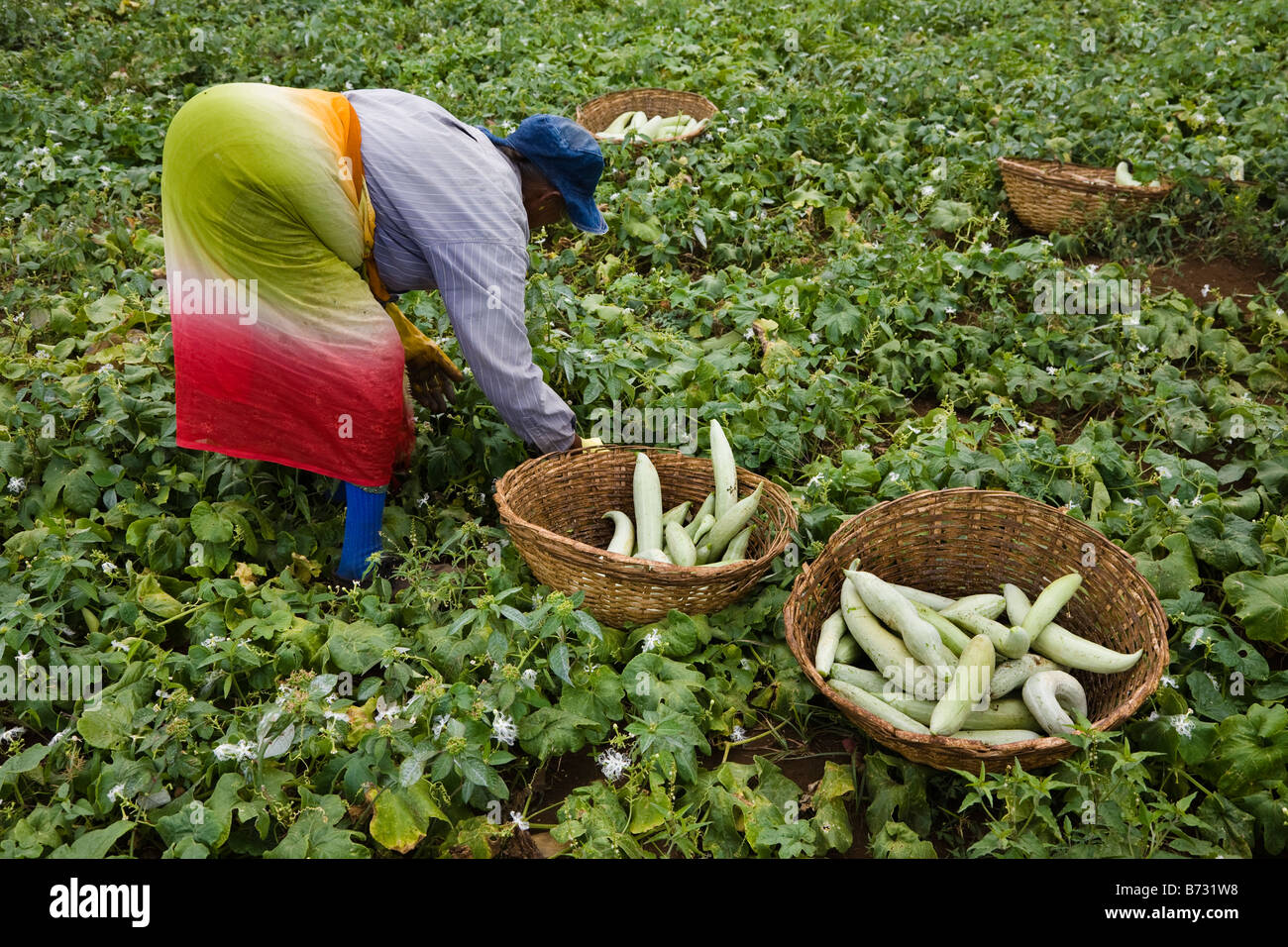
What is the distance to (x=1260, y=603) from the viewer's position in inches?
111

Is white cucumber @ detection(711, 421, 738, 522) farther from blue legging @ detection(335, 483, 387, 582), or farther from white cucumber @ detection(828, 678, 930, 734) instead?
blue legging @ detection(335, 483, 387, 582)

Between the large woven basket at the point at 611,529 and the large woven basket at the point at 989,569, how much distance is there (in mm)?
218

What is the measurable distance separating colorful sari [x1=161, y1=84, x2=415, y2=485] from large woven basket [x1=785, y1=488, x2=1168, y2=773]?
1565 mm

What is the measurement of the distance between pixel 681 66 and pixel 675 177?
223 centimetres

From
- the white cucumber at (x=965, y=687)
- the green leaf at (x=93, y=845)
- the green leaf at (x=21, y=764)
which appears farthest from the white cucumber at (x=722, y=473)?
the green leaf at (x=21, y=764)

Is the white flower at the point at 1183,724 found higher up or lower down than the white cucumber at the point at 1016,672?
higher up

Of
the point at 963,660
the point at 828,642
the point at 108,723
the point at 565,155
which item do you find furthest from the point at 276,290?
the point at 963,660

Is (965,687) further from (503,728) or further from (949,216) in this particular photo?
(949,216)

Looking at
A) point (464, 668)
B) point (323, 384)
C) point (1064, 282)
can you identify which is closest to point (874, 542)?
point (464, 668)

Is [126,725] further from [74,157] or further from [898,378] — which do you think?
[74,157]

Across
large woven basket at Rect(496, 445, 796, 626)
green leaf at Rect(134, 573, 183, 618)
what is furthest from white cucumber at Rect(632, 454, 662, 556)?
green leaf at Rect(134, 573, 183, 618)

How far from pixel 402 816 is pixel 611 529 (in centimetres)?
150

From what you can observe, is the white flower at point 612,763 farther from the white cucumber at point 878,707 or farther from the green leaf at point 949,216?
the green leaf at point 949,216

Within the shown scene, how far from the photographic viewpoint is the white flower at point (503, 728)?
2498mm
